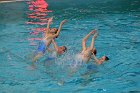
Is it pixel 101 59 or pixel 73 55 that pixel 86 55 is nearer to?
pixel 101 59

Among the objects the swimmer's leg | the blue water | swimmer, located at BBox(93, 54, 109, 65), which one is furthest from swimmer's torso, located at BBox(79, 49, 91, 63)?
the swimmer's leg

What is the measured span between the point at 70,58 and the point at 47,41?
172 cm

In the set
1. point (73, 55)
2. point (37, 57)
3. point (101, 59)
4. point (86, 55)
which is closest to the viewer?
point (86, 55)

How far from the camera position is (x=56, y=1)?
39.5 meters

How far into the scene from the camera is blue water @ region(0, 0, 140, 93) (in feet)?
37.3

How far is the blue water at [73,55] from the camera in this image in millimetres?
11383

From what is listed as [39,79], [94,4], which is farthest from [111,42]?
[94,4]

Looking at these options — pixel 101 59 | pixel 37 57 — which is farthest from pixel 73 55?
pixel 101 59

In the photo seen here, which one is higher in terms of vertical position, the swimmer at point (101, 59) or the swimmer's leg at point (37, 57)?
the swimmer at point (101, 59)

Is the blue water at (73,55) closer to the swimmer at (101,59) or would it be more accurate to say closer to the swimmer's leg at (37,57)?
the swimmer's leg at (37,57)

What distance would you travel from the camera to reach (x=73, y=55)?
51.0 ft

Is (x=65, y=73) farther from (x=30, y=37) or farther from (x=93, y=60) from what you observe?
(x=30, y=37)

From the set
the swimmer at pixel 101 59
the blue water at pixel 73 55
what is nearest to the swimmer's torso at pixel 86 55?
the swimmer at pixel 101 59

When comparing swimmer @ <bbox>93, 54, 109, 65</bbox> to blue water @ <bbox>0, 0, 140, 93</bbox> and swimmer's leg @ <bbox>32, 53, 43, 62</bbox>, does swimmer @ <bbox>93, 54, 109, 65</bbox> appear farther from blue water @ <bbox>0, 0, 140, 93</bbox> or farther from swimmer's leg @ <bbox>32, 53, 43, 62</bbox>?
swimmer's leg @ <bbox>32, 53, 43, 62</bbox>
